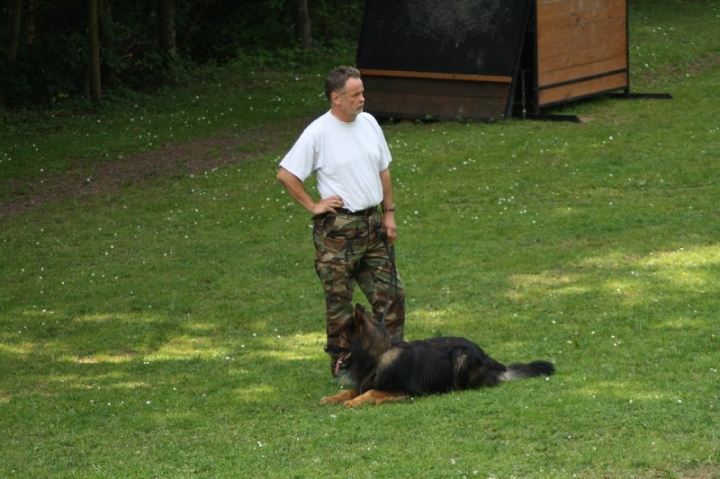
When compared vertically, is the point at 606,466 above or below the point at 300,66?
below

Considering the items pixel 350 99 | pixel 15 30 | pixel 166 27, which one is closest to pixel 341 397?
pixel 350 99

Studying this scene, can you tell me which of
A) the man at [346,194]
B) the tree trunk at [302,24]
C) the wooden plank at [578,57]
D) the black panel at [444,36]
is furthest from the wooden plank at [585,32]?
the man at [346,194]

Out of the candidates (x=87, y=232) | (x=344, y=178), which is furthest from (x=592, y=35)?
(x=344, y=178)

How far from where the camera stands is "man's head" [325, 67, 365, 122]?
23.4ft

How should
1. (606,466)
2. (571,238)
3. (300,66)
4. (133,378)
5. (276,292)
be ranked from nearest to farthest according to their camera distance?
(606,466)
(133,378)
(276,292)
(571,238)
(300,66)

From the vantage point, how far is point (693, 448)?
5.61m

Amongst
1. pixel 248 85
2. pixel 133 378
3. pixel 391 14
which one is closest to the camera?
pixel 133 378

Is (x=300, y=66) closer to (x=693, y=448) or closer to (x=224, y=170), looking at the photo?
(x=224, y=170)

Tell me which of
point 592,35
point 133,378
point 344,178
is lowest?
point 133,378

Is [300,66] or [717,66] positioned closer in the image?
[717,66]

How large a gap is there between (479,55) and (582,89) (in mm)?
2175

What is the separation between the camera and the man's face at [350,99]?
7125mm

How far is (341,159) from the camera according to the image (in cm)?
730

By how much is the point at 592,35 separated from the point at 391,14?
10.6ft
